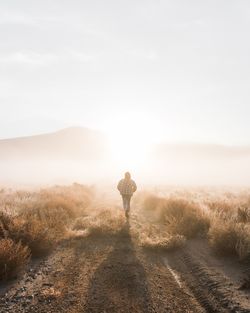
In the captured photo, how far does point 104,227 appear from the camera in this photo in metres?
12.9

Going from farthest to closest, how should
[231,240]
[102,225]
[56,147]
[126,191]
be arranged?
1. [56,147]
2. [126,191]
3. [102,225]
4. [231,240]

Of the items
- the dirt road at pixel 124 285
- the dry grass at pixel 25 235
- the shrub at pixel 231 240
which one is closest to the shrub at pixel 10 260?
the dry grass at pixel 25 235

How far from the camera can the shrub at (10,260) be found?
791 centimetres

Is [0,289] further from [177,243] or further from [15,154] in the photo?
[15,154]

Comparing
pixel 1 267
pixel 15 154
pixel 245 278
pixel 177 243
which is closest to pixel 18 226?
pixel 1 267

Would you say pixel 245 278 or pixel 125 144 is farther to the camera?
pixel 125 144

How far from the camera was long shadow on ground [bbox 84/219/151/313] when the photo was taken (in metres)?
6.65

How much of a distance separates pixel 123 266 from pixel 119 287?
1526 millimetres

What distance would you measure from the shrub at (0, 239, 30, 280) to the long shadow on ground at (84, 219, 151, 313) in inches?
70.4

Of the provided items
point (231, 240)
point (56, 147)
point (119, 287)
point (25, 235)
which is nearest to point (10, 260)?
point (25, 235)

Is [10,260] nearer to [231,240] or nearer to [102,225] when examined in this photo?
[102,225]

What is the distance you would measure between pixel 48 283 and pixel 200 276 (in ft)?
11.5

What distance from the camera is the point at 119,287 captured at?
24.9ft

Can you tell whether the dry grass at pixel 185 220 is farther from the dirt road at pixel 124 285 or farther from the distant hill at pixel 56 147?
the distant hill at pixel 56 147
